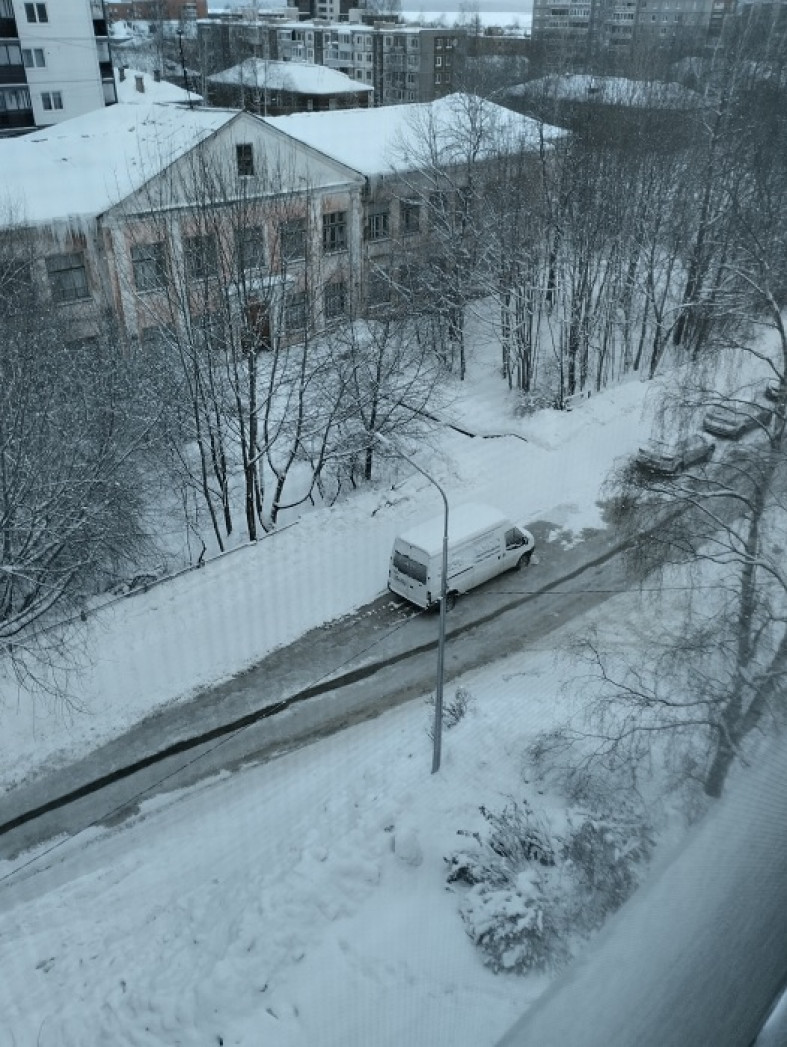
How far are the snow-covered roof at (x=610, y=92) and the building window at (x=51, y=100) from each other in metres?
24.6

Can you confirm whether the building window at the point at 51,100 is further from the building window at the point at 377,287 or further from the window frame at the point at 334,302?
the window frame at the point at 334,302

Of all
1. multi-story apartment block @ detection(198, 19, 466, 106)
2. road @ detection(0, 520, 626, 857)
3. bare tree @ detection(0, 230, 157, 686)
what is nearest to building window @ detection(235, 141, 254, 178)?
bare tree @ detection(0, 230, 157, 686)

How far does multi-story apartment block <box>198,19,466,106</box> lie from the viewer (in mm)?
63688

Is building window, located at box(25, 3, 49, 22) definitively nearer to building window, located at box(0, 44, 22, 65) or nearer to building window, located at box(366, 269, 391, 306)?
building window, located at box(0, 44, 22, 65)

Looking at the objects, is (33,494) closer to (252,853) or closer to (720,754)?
(252,853)

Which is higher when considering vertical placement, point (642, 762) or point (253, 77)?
point (253, 77)

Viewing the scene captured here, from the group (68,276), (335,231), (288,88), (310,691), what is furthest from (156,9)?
(310,691)

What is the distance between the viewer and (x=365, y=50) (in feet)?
246

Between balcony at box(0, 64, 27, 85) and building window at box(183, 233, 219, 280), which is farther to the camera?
balcony at box(0, 64, 27, 85)

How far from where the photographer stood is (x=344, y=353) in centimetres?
1858

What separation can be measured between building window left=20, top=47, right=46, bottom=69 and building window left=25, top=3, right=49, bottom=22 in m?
1.34

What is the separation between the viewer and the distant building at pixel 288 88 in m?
53.0

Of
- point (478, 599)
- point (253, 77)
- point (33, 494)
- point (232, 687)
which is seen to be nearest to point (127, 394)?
point (33, 494)

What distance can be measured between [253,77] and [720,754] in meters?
57.1
